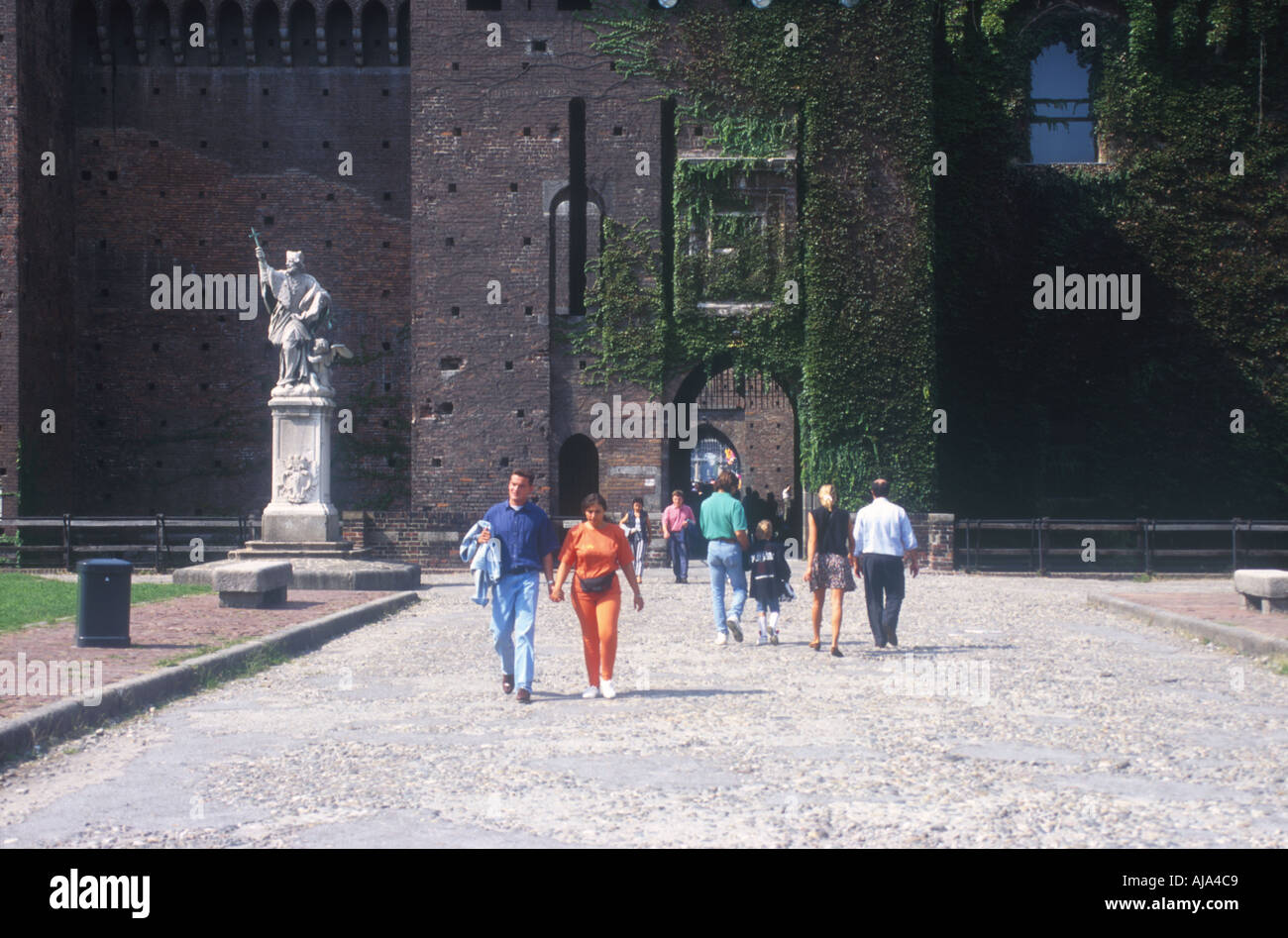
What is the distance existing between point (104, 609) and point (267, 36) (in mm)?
25596

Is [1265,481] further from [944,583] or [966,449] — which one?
[944,583]

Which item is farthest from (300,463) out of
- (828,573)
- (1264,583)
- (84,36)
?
(84,36)

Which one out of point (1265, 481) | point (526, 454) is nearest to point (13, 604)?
point (526, 454)

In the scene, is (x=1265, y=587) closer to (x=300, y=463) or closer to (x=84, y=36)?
(x=300, y=463)

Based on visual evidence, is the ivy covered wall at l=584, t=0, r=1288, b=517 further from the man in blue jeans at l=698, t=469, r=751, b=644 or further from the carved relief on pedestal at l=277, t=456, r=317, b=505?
the man in blue jeans at l=698, t=469, r=751, b=644

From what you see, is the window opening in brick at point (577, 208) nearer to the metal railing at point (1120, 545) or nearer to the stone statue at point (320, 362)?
the stone statue at point (320, 362)

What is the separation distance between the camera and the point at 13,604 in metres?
15.9

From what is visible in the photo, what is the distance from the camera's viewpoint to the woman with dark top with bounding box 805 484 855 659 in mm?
13156

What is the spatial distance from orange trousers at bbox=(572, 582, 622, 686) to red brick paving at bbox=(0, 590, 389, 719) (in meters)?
3.15

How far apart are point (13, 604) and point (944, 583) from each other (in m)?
14.7

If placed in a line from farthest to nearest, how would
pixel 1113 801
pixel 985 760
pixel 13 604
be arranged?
1. pixel 13 604
2. pixel 985 760
3. pixel 1113 801

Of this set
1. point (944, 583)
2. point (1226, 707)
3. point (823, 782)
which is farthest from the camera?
point (944, 583)

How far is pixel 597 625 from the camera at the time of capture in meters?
10.0

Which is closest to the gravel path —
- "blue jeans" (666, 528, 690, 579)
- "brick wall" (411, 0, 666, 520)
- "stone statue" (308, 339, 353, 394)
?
"stone statue" (308, 339, 353, 394)
